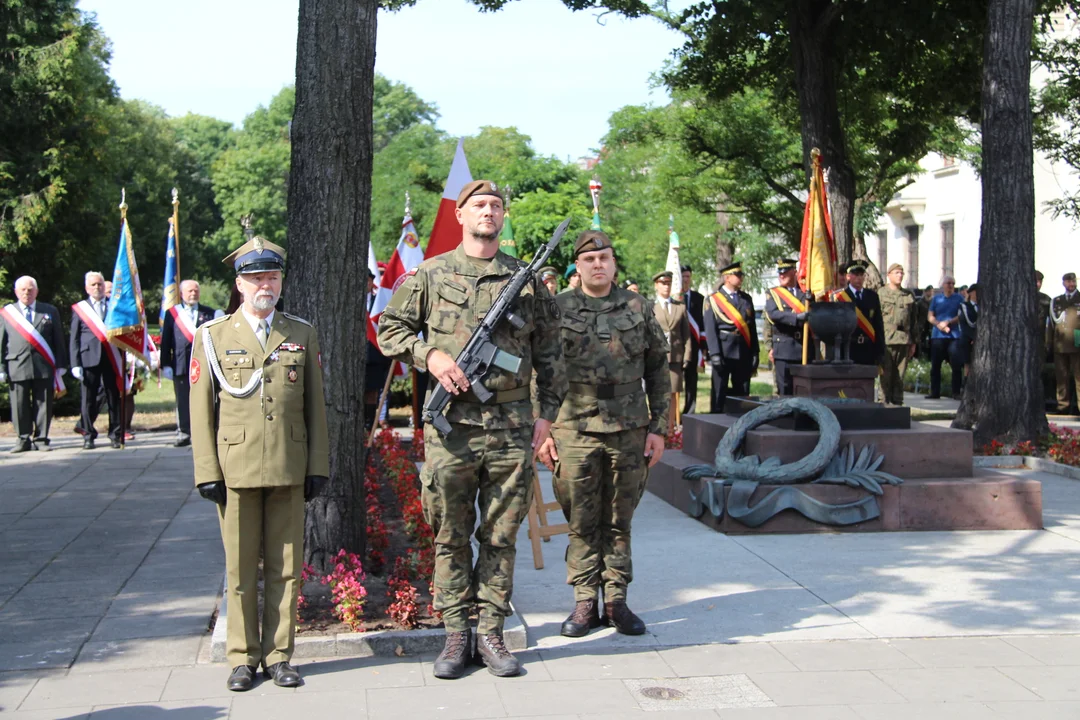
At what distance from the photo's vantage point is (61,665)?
5.86 metres

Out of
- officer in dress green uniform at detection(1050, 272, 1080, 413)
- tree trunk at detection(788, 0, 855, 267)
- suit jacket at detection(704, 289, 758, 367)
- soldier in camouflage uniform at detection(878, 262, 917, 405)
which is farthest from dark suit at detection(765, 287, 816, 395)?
officer in dress green uniform at detection(1050, 272, 1080, 413)

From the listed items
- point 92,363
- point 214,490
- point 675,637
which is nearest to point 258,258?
point 214,490

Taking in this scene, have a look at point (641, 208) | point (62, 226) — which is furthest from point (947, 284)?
point (641, 208)

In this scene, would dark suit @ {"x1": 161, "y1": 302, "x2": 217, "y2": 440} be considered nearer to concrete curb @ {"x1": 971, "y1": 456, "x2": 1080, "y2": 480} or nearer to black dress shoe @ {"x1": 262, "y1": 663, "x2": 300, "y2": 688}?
concrete curb @ {"x1": 971, "y1": 456, "x2": 1080, "y2": 480}

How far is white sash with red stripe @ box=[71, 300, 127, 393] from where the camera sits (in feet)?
47.8

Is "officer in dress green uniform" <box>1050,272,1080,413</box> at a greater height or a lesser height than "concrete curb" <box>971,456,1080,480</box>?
greater

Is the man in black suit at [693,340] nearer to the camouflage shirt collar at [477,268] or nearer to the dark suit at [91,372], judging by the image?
the dark suit at [91,372]

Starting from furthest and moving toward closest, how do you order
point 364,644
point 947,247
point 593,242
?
1. point 947,247
2. point 593,242
3. point 364,644

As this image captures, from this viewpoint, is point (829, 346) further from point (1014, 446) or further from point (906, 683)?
point (906, 683)

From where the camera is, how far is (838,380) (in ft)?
36.5

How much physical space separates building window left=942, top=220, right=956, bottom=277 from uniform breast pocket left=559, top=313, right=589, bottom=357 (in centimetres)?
3603

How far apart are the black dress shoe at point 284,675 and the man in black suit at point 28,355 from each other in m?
9.77

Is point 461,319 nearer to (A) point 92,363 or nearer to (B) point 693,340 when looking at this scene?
(A) point 92,363

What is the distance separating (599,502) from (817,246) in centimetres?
759
